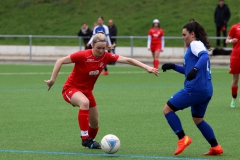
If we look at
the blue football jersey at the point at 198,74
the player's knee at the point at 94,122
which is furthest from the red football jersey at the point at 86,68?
the blue football jersey at the point at 198,74

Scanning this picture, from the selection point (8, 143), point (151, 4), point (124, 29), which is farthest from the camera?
point (151, 4)

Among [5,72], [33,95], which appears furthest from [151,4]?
[33,95]

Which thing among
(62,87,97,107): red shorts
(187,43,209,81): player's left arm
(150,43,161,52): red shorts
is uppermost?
(187,43,209,81): player's left arm

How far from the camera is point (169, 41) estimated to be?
32781 mm

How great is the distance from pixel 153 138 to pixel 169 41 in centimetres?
2282

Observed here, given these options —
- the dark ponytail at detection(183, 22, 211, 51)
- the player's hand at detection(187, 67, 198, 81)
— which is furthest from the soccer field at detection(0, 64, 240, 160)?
the dark ponytail at detection(183, 22, 211, 51)

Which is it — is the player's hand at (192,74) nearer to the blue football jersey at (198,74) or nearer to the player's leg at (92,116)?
the blue football jersey at (198,74)

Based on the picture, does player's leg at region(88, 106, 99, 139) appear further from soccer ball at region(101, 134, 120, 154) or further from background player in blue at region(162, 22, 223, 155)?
background player in blue at region(162, 22, 223, 155)

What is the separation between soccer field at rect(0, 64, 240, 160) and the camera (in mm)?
8961

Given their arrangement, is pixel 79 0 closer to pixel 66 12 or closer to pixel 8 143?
pixel 66 12

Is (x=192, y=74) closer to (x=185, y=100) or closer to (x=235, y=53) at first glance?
(x=185, y=100)

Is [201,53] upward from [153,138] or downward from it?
upward

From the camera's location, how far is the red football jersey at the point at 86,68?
30.6ft

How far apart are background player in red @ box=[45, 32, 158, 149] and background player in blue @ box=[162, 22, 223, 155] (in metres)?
0.76
